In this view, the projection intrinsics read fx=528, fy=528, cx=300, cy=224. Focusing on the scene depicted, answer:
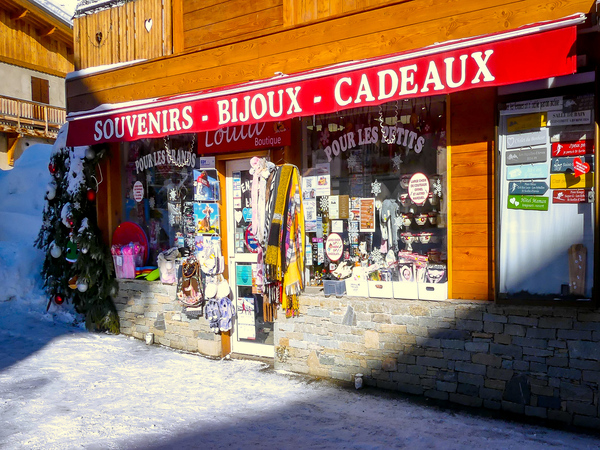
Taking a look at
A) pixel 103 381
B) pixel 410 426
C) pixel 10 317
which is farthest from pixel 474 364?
pixel 10 317

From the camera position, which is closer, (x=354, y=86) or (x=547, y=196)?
(x=547, y=196)

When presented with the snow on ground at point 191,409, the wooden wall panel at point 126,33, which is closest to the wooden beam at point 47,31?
the wooden wall panel at point 126,33

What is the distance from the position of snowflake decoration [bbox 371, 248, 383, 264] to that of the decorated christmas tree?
4.06m

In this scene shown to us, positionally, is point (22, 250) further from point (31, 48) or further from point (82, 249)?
point (31, 48)

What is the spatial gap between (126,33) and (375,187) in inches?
176

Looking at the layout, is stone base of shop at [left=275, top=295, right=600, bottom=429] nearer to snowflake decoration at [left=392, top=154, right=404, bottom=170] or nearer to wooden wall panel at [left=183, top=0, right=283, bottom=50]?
snowflake decoration at [left=392, top=154, right=404, bottom=170]

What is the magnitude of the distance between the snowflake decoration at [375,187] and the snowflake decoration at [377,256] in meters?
0.61

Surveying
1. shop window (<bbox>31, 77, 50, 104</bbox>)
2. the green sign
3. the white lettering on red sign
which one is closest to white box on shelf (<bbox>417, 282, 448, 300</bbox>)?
the green sign

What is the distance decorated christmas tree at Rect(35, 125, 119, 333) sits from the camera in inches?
301

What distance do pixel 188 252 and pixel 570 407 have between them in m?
4.85

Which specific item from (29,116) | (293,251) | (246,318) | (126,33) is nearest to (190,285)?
(246,318)

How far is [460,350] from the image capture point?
480cm

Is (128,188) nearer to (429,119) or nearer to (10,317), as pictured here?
(10,317)

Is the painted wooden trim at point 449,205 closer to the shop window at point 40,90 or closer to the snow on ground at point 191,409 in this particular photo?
the snow on ground at point 191,409
